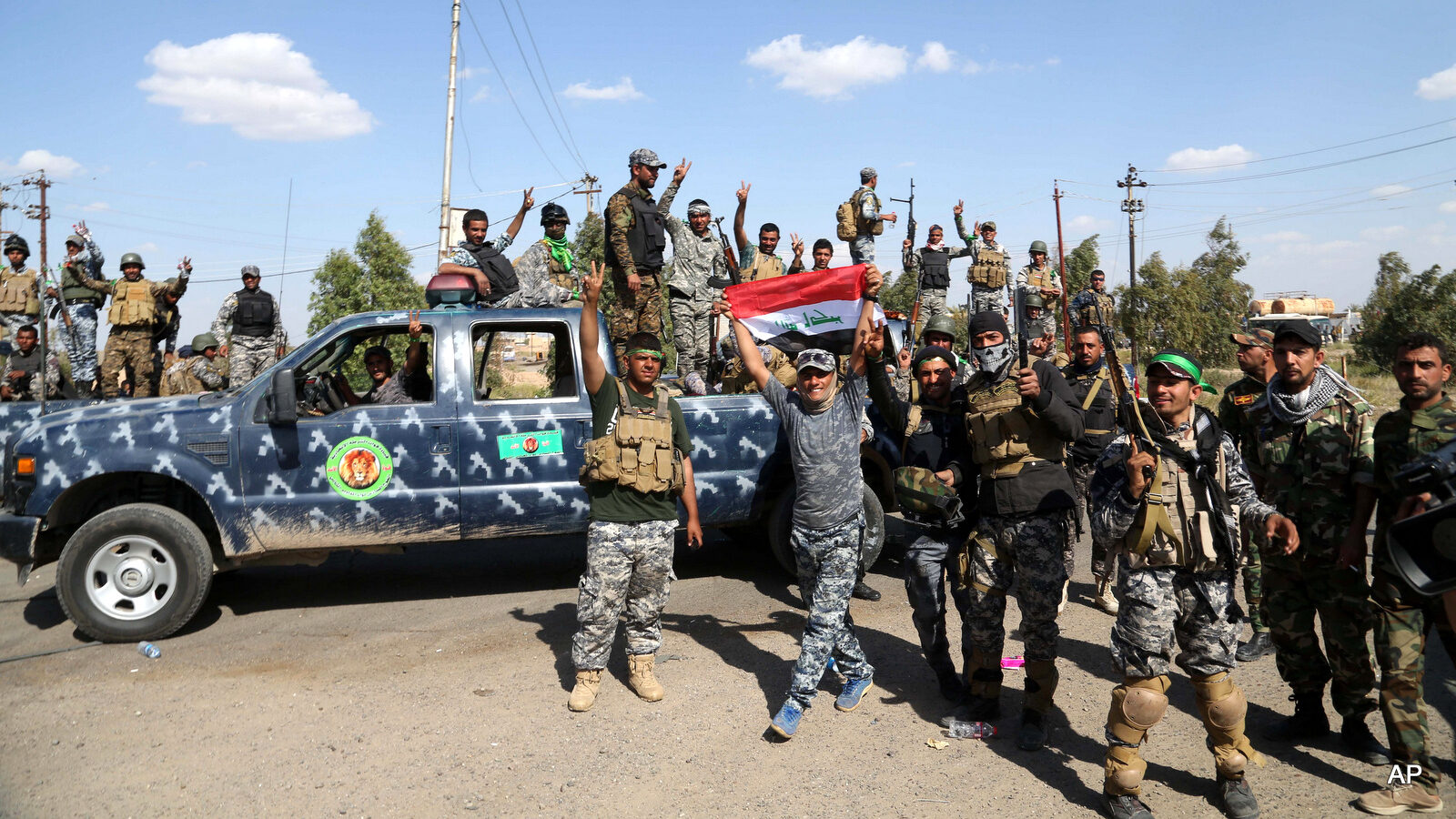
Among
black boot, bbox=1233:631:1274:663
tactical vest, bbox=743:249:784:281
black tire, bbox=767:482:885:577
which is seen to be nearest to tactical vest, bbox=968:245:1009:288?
tactical vest, bbox=743:249:784:281

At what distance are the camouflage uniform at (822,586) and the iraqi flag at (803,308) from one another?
1374 mm

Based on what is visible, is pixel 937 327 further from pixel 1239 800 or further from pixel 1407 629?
pixel 1239 800

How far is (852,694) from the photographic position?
4691 mm

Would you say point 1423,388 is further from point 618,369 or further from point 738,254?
point 738,254

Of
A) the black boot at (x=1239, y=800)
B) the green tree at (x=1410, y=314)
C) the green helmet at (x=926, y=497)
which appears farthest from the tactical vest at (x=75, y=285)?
the green tree at (x=1410, y=314)

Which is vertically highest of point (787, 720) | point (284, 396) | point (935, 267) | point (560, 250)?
point (935, 267)

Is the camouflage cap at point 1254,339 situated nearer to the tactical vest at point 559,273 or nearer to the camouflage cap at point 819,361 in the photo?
the camouflage cap at point 819,361

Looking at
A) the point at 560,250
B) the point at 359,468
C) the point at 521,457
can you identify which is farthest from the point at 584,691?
the point at 560,250

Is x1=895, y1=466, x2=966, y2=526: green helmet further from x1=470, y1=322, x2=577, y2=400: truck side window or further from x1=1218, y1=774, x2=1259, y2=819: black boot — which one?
x1=470, y1=322, x2=577, y2=400: truck side window

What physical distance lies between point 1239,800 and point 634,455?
2982mm

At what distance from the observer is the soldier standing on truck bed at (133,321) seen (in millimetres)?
10992

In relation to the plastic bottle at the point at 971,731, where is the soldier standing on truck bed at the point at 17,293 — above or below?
above

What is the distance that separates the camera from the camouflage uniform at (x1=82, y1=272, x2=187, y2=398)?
1112cm

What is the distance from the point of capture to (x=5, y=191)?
1419 inches
